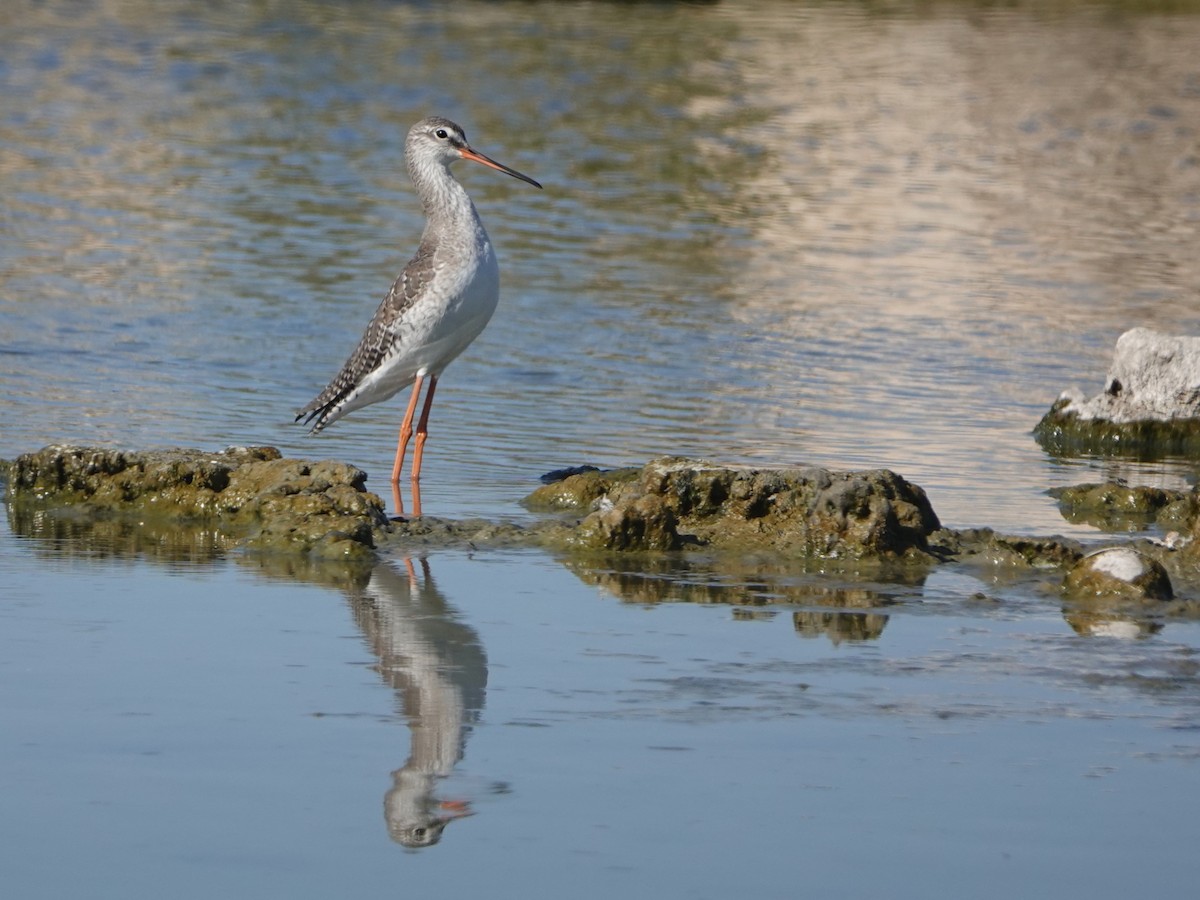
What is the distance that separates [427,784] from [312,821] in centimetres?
35

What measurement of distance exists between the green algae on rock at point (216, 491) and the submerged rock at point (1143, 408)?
450cm

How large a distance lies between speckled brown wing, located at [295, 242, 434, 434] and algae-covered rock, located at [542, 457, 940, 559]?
191 centimetres

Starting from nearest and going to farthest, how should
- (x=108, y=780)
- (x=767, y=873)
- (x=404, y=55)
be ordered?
1. (x=767, y=873)
2. (x=108, y=780)
3. (x=404, y=55)

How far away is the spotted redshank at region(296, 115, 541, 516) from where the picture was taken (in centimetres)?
955

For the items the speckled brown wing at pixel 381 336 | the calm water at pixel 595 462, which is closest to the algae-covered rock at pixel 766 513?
the calm water at pixel 595 462

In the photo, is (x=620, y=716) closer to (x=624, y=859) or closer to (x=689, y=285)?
(x=624, y=859)

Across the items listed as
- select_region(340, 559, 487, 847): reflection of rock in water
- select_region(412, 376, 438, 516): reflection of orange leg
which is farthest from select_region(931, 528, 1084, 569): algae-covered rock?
select_region(412, 376, 438, 516): reflection of orange leg

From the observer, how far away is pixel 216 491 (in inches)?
322

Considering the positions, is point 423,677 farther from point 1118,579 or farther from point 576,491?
point 576,491

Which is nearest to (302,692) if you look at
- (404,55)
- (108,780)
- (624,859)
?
(108,780)

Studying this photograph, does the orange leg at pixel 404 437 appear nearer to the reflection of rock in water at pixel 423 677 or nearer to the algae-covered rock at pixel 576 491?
the algae-covered rock at pixel 576 491

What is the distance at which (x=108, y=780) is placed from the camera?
16.5 feet

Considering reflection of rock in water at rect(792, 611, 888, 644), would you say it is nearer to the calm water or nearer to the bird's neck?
the calm water

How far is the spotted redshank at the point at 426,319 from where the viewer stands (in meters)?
9.55
